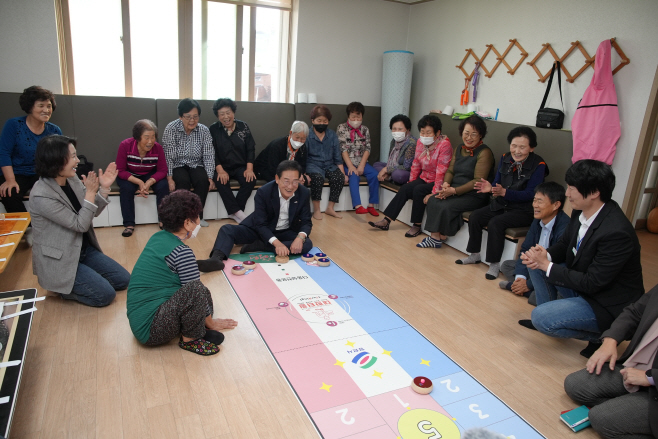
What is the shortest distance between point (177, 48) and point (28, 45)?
58.1 inches

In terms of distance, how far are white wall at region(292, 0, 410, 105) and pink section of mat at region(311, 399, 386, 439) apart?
14.6ft

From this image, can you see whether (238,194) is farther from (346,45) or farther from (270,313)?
(346,45)

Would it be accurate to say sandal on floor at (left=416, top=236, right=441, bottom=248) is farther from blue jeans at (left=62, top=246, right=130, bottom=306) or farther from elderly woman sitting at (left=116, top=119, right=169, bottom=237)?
→ blue jeans at (left=62, top=246, right=130, bottom=306)

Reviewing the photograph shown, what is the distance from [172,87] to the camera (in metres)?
5.50

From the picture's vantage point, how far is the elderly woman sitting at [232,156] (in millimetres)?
4500

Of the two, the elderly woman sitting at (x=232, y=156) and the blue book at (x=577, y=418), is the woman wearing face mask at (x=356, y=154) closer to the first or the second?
the elderly woman sitting at (x=232, y=156)

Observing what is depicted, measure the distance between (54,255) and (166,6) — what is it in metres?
3.66

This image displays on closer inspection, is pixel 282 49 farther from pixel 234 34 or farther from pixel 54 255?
pixel 54 255

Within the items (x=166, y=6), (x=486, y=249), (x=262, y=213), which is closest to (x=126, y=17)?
(x=166, y=6)

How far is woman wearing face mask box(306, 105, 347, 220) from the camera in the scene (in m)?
4.87

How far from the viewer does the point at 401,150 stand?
4.98 metres

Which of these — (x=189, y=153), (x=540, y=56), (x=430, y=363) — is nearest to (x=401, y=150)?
(x=540, y=56)

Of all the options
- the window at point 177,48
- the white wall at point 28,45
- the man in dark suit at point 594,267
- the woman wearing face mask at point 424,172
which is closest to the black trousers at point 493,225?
the woman wearing face mask at point 424,172

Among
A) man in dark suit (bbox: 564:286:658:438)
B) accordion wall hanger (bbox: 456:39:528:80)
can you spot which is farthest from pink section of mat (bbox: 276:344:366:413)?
accordion wall hanger (bbox: 456:39:528:80)
